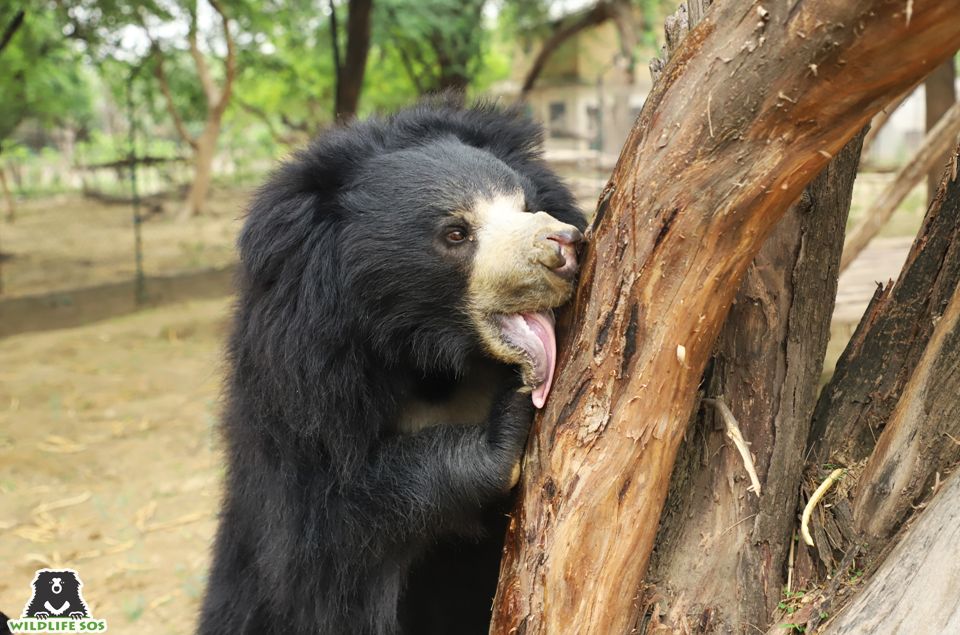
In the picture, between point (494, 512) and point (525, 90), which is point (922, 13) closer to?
point (494, 512)

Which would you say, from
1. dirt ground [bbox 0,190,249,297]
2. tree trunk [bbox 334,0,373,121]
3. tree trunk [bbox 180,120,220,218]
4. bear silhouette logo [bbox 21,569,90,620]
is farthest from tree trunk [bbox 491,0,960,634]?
tree trunk [bbox 180,120,220,218]

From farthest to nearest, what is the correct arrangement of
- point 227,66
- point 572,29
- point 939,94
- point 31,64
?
point 572,29 < point 227,66 < point 31,64 < point 939,94

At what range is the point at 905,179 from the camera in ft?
12.2

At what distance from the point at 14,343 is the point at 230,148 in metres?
13.7

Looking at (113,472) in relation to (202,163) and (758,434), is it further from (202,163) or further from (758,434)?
(202,163)

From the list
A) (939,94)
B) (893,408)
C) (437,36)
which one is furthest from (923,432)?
(437,36)

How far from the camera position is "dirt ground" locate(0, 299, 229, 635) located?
3.29 meters

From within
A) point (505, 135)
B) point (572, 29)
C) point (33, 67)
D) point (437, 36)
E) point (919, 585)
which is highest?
point (572, 29)

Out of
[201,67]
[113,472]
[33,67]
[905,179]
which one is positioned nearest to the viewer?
[905,179]

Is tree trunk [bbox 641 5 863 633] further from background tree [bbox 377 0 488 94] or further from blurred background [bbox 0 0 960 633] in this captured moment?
background tree [bbox 377 0 488 94]

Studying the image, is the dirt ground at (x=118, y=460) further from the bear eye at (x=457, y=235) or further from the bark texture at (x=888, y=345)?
the bark texture at (x=888, y=345)

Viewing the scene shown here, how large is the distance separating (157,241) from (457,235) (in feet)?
36.4

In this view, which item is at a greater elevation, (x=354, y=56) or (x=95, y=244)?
(x=354, y=56)

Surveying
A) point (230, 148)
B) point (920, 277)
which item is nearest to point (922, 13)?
point (920, 277)
